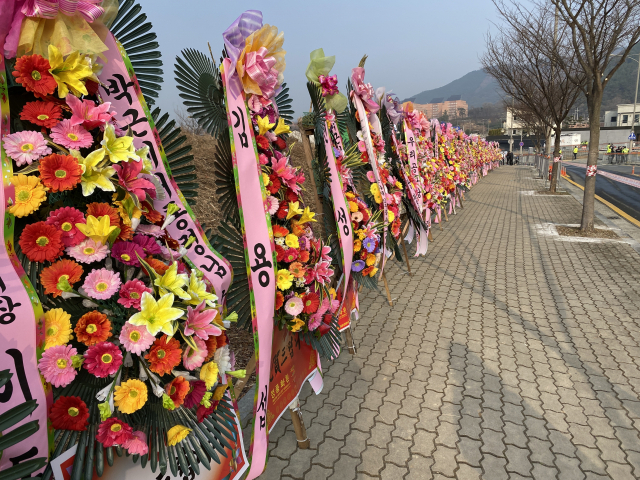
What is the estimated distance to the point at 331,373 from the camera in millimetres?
3723

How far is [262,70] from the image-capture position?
7.23 ft

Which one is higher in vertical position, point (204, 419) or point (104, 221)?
point (104, 221)

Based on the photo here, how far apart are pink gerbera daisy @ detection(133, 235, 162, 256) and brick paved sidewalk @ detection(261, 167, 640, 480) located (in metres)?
1.74

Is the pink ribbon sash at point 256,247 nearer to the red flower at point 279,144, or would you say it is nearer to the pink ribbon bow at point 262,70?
the pink ribbon bow at point 262,70

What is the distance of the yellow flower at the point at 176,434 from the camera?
142cm

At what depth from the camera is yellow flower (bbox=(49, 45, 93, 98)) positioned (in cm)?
132

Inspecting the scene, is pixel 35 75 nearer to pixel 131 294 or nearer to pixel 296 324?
pixel 131 294

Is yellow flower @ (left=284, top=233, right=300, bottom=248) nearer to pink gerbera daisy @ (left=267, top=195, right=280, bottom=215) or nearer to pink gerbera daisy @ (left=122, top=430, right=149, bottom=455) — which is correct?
pink gerbera daisy @ (left=267, top=195, right=280, bottom=215)

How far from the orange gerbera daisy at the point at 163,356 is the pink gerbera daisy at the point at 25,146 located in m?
0.66

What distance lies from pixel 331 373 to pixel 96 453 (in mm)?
2568

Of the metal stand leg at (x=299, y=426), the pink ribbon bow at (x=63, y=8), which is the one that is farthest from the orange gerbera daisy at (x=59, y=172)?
the metal stand leg at (x=299, y=426)

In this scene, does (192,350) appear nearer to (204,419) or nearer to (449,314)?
(204,419)

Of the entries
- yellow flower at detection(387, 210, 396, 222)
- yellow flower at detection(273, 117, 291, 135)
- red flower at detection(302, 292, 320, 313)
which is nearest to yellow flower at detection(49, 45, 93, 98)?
yellow flower at detection(273, 117, 291, 135)

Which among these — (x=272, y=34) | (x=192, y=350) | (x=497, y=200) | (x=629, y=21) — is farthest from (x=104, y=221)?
(x=497, y=200)
